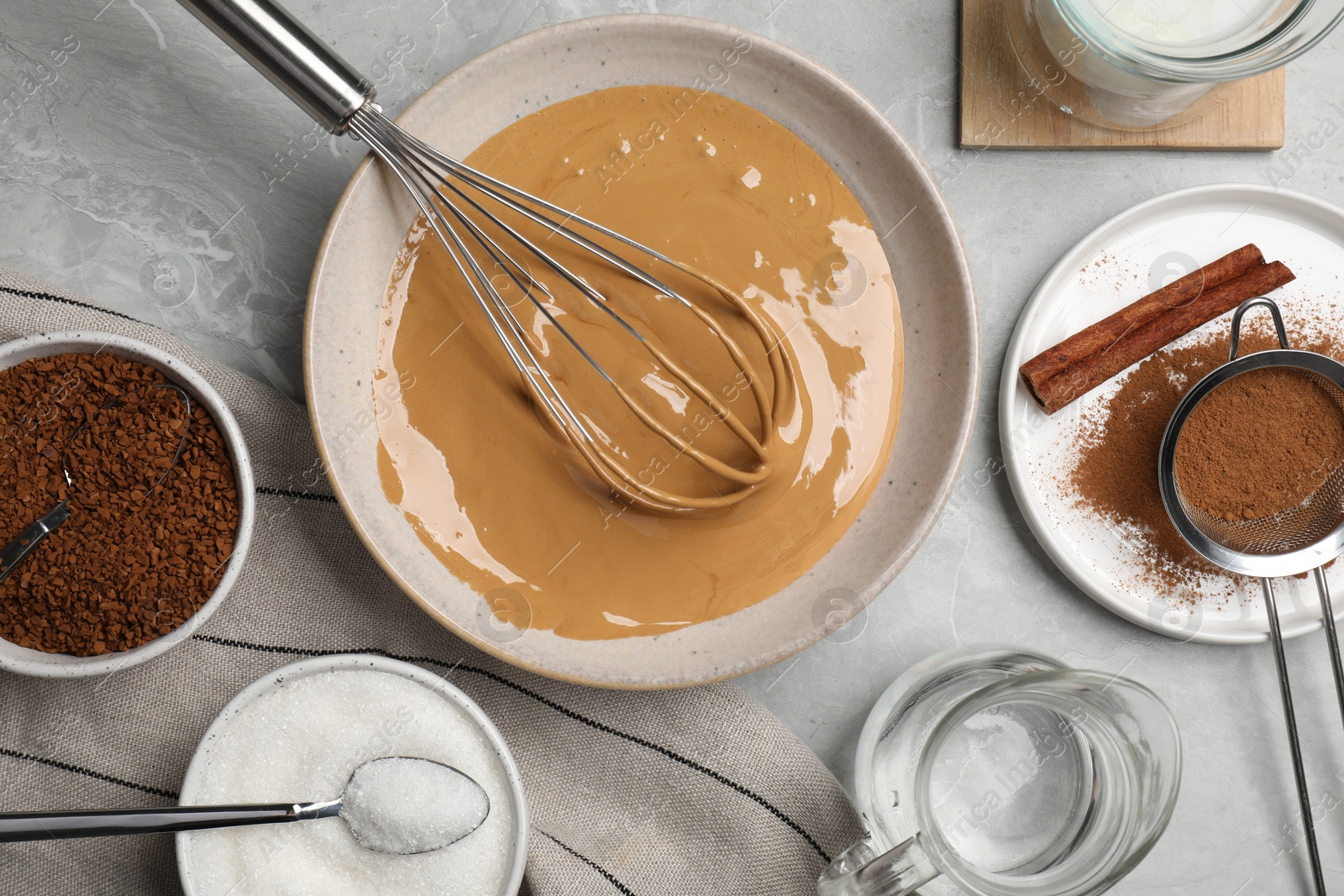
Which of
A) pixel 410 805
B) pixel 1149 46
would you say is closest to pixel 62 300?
pixel 410 805

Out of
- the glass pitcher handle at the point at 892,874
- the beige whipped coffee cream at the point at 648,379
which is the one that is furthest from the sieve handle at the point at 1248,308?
the glass pitcher handle at the point at 892,874

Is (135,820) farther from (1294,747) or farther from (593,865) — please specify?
(1294,747)

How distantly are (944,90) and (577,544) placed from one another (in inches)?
17.3

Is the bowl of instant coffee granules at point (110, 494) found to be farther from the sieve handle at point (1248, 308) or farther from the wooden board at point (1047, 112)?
the sieve handle at point (1248, 308)

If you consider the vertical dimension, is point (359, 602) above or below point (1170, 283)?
below

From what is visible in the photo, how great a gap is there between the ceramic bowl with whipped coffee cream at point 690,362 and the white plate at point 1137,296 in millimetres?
96

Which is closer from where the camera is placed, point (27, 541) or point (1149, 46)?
point (27, 541)

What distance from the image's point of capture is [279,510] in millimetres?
596

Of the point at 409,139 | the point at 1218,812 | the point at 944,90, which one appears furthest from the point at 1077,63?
the point at 1218,812

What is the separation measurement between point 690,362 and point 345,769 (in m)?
0.36

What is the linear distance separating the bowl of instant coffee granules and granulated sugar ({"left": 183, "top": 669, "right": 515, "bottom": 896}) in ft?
0.31

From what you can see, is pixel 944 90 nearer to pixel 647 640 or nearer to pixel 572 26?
pixel 572 26

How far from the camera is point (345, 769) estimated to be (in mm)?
550

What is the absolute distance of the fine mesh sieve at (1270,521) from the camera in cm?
58
